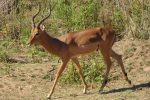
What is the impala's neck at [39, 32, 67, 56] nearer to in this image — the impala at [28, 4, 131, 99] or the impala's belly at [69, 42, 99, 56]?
the impala at [28, 4, 131, 99]

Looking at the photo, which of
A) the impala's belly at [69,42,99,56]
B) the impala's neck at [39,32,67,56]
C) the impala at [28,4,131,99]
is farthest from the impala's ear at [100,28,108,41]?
the impala's neck at [39,32,67,56]

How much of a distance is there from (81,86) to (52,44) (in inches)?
52.8

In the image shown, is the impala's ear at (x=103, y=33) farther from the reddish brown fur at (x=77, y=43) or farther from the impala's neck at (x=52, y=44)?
the impala's neck at (x=52, y=44)

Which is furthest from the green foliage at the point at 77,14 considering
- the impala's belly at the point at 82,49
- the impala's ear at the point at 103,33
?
the impala's belly at the point at 82,49

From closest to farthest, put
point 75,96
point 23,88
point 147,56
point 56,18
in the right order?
point 75,96 < point 23,88 < point 147,56 < point 56,18

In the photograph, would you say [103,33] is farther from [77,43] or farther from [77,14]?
[77,14]

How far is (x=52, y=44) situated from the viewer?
423 inches

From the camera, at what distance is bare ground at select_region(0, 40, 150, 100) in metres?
10.3

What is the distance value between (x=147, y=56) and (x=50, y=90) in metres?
3.41

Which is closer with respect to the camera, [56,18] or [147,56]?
[147,56]

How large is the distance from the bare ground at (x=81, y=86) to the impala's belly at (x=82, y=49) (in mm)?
904

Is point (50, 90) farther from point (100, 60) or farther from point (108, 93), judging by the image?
point (100, 60)

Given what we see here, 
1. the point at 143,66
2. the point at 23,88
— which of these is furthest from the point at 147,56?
the point at 23,88

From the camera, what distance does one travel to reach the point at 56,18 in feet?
55.5
